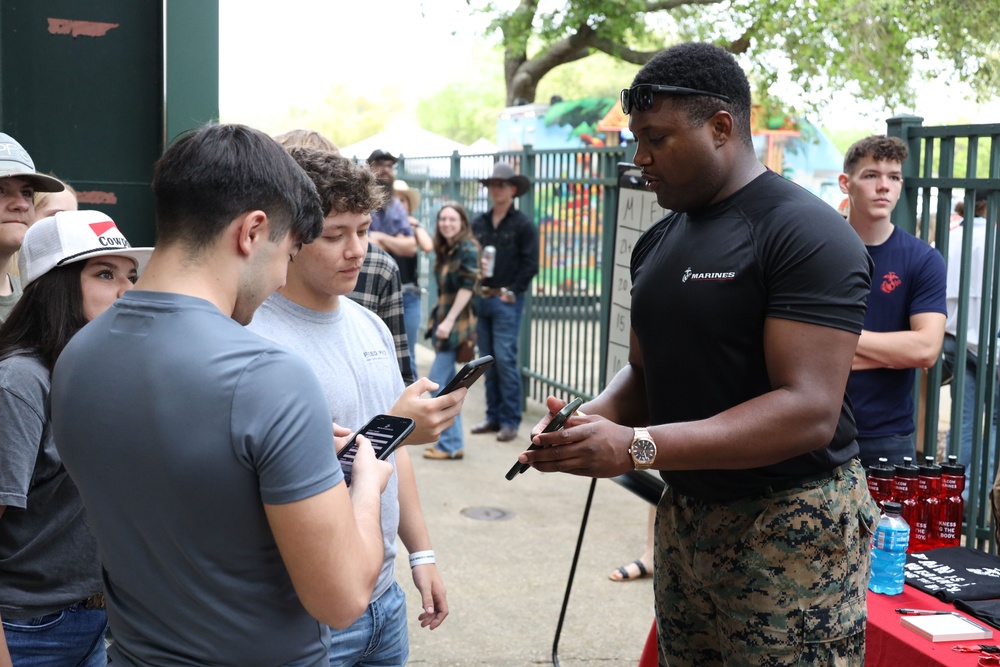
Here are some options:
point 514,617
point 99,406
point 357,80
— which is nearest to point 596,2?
point 514,617

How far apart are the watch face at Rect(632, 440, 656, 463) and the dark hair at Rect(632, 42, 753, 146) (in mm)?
754

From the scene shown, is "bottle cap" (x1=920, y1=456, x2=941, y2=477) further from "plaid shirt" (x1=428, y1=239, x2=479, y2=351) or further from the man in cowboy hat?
the man in cowboy hat

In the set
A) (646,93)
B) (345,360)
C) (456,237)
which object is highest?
(646,93)

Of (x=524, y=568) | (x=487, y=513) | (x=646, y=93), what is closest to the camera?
(x=646, y=93)

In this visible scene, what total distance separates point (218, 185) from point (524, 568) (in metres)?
4.50

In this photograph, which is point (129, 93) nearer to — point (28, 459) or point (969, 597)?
point (28, 459)

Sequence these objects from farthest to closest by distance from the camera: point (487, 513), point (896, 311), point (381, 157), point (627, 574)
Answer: point (381, 157) → point (487, 513) → point (627, 574) → point (896, 311)

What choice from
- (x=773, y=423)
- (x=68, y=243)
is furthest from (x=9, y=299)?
(x=773, y=423)

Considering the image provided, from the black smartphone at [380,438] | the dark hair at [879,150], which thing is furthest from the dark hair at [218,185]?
the dark hair at [879,150]

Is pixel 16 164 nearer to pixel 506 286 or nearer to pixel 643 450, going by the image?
pixel 643 450

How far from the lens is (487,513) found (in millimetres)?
6734

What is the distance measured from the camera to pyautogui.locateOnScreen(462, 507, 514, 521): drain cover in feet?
21.7

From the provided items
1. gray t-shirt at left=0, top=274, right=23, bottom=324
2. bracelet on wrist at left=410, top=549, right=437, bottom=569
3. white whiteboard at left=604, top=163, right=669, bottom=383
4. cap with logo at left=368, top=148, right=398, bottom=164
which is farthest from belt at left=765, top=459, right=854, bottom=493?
cap with logo at left=368, top=148, right=398, bottom=164

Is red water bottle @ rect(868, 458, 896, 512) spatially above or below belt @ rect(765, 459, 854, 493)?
below
